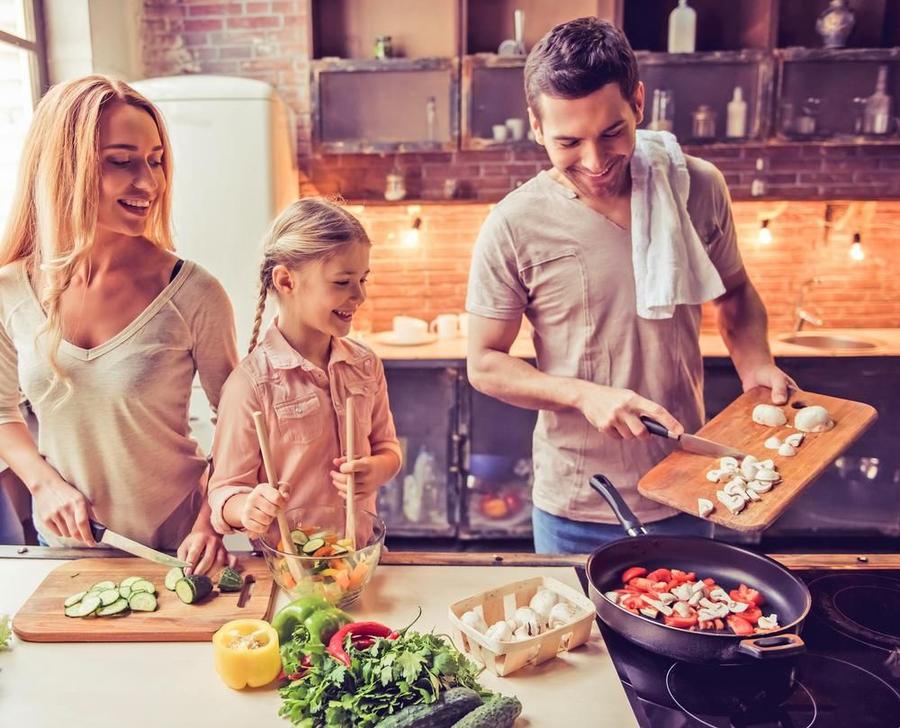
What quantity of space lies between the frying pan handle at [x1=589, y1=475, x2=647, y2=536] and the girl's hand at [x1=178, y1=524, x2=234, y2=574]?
707mm

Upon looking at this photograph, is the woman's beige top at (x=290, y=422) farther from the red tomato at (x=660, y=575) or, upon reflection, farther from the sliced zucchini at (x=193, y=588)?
the red tomato at (x=660, y=575)

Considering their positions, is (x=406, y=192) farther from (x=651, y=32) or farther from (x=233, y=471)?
(x=233, y=471)

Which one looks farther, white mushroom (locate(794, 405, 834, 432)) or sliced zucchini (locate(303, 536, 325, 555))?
white mushroom (locate(794, 405, 834, 432))

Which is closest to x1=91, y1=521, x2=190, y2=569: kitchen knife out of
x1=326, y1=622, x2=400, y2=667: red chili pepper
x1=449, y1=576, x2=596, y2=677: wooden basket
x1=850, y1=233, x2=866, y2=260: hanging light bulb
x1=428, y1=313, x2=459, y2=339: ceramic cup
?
x1=326, y1=622, x2=400, y2=667: red chili pepper

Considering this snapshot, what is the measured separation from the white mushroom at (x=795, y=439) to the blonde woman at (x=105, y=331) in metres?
1.16

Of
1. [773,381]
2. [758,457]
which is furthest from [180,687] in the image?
[773,381]

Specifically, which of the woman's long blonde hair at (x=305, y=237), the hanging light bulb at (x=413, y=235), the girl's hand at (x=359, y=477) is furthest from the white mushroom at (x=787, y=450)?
the hanging light bulb at (x=413, y=235)

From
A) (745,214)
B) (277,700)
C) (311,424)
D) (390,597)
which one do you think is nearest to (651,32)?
(745,214)

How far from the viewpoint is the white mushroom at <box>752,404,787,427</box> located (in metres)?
1.75

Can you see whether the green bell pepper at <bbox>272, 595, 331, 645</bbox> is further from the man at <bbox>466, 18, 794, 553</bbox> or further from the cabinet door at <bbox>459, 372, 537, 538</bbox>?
the cabinet door at <bbox>459, 372, 537, 538</bbox>

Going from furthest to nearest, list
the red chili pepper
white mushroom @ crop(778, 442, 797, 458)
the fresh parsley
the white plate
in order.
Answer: the white plate < white mushroom @ crop(778, 442, 797, 458) < the red chili pepper < the fresh parsley

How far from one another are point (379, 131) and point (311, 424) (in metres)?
2.59

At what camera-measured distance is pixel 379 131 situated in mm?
3805

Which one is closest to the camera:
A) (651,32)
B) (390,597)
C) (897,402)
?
(390,597)
